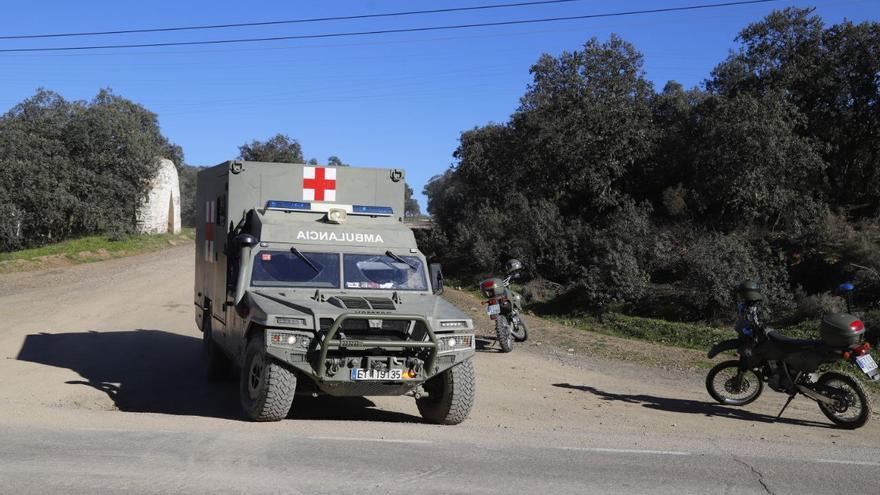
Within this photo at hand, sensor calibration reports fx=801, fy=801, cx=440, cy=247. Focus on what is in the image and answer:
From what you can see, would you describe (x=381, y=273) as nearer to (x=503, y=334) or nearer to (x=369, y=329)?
(x=369, y=329)

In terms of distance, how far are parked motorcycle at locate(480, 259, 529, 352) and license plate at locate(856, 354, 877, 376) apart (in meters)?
6.40

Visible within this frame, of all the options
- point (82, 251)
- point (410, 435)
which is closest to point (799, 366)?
point (410, 435)

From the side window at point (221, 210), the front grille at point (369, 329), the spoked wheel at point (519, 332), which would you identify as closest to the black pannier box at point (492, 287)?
the spoked wheel at point (519, 332)

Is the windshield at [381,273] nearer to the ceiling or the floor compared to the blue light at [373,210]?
nearer to the floor

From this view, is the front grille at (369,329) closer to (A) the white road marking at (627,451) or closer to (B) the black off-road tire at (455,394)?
(B) the black off-road tire at (455,394)

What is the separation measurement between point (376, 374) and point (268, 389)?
41.1 inches

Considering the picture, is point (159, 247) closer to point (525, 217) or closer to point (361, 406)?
point (525, 217)

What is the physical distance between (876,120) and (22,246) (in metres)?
32.9

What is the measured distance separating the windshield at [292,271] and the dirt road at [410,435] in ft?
4.93

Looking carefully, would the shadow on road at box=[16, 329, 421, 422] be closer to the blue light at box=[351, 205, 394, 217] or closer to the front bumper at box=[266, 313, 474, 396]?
the front bumper at box=[266, 313, 474, 396]

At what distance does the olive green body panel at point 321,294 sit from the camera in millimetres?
7711

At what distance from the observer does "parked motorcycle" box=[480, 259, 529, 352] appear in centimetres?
1402

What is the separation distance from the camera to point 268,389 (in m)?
7.70

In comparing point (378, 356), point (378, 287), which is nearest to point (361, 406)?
point (378, 287)
